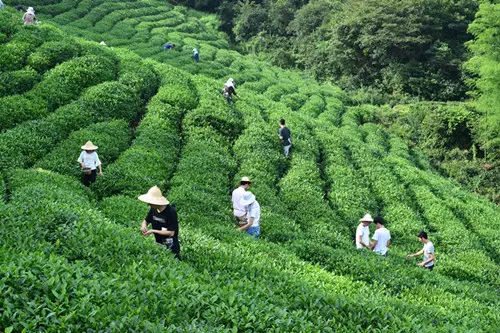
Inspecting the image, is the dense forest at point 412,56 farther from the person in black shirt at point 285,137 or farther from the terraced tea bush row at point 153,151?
the terraced tea bush row at point 153,151

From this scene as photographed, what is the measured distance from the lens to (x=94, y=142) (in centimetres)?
2192

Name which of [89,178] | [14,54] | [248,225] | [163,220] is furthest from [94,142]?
[163,220]

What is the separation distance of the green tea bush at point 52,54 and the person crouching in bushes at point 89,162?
1200 centimetres

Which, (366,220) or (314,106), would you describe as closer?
(366,220)

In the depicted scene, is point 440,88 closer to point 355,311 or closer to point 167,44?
point 167,44

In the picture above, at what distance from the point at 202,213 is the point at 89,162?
187 inches

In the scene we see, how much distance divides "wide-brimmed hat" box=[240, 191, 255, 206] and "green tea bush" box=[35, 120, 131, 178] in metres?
7.37

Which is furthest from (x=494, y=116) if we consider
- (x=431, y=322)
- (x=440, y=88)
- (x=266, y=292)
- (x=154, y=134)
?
(x=266, y=292)

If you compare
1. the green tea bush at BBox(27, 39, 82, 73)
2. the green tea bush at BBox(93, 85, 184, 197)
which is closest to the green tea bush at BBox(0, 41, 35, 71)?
the green tea bush at BBox(27, 39, 82, 73)

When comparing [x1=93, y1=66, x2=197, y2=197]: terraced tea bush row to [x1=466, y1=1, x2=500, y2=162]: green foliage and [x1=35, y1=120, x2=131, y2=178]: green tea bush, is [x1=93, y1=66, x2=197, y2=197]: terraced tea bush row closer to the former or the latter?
[x1=35, y1=120, x2=131, y2=178]: green tea bush

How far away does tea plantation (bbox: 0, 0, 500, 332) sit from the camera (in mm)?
8734

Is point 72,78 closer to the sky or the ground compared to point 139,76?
closer to the ground

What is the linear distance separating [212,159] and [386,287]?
38.7 feet

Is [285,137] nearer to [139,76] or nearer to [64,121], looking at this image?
[139,76]
